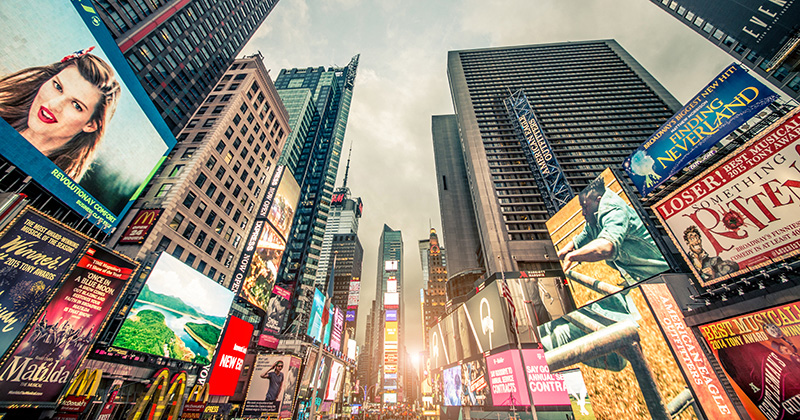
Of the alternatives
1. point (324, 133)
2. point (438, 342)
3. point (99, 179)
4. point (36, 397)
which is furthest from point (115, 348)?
point (324, 133)

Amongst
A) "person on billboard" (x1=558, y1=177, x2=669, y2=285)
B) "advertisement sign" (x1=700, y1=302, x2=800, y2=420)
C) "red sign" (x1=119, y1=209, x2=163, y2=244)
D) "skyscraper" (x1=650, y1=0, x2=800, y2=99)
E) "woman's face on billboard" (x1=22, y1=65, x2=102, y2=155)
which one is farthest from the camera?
"skyscraper" (x1=650, y1=0, x2=800, y2=99)

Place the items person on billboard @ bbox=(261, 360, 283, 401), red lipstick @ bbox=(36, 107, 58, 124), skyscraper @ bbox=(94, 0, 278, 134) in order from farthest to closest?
skyscraper @ bbox=(94, 0, 278, 134) < person on billboard @ bbox=(261, 360, 283, 401) < red lipstick @ bbox=(36, 107, 58, 124)

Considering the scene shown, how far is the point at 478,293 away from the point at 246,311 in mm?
37912

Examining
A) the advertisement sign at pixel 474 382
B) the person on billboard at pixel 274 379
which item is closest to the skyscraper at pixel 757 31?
the advertisement sign at pixel 474 382

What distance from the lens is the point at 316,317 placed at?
163ft

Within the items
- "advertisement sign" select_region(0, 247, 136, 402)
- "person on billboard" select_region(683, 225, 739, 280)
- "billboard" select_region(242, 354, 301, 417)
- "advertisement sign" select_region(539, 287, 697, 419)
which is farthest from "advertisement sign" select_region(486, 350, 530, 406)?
"advertisement sign" select_region(0, 247, 136, 402)

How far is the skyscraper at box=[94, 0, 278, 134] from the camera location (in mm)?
49219

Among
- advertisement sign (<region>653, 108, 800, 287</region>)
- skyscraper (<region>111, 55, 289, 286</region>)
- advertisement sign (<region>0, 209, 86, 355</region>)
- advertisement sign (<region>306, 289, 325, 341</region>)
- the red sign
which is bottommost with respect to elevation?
advertisement sign (<region>0, 209, 86, 355</region>)

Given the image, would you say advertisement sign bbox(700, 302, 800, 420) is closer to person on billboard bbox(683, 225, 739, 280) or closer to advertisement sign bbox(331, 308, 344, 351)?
person on billboard bbox(683, 225, 739, 280)

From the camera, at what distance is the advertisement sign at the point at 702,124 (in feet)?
48.8

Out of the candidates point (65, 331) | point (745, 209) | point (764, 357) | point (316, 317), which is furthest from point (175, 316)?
point (745, 209)

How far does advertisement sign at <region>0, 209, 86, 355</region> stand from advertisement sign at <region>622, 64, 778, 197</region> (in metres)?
33.2

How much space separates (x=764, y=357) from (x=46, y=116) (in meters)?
36.7

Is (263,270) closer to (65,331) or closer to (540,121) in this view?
(65,331)
